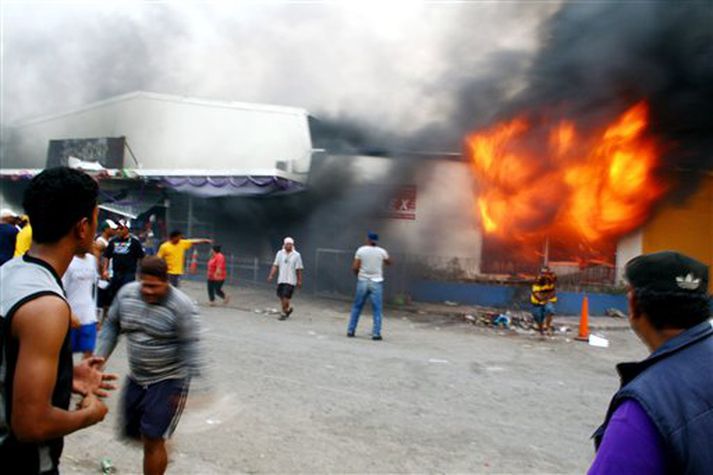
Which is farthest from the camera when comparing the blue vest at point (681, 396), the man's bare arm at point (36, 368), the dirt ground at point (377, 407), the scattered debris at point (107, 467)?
the dirt ground at point (377, 407)

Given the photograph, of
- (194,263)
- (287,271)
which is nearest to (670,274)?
(287,271)

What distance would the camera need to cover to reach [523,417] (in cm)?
490

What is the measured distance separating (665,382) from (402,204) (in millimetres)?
11986

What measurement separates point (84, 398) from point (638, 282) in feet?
5.10

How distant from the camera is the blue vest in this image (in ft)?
4.17

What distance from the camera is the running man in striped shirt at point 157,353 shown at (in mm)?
3090

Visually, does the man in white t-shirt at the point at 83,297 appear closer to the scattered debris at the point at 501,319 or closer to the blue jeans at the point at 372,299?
the blue jeans at the point at 372,299

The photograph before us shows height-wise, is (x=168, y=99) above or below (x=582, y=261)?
above

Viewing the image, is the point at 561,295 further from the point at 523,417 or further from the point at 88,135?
the point at 88,135

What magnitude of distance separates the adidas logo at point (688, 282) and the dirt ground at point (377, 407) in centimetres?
253

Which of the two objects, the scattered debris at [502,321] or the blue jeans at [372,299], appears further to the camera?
the scattered debris at [502,321]

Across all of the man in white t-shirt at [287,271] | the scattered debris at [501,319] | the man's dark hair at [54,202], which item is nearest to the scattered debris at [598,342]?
the scattered debris at [501,319]

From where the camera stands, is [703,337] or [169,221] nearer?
[703,337]

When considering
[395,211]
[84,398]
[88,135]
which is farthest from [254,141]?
[84,398]
